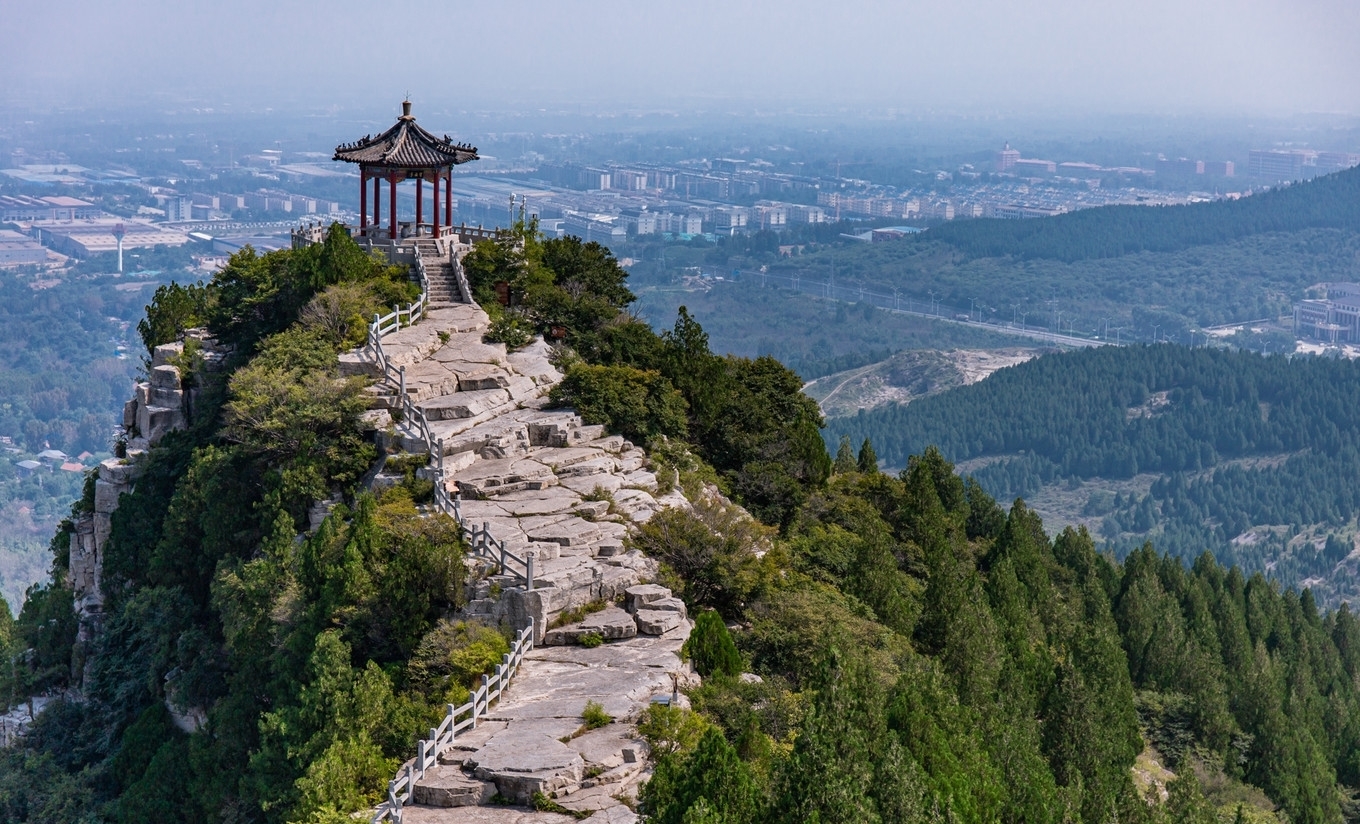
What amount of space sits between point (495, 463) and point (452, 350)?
7210 millimetres

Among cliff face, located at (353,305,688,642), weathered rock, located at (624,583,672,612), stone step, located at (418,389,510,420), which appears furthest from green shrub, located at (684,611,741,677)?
stone step, located at (418,389,510,420)

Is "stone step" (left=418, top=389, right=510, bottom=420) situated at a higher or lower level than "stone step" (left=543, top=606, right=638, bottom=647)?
higher

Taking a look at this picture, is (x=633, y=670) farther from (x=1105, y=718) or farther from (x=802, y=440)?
(x=802, y=440)

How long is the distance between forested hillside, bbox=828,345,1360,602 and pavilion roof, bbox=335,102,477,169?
90.0 meters

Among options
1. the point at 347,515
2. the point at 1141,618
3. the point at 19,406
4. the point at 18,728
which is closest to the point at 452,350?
the point at 347,515

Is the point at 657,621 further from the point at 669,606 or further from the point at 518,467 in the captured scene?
the point at 518,467

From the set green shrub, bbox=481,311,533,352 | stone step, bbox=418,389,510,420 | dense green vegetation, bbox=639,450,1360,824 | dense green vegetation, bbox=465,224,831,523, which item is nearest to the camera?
dense green vegetation, bbox=639,450,1360,824

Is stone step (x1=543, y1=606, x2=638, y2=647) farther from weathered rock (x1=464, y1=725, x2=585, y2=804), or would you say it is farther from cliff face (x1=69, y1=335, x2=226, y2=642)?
cliff face (x1=69, y1=335, x2=226, y2=642)

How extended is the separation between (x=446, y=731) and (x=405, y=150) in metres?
26.0

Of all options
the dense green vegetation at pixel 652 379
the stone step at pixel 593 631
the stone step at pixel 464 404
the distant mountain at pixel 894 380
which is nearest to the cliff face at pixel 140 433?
the dense green vegetation at pixel 652 379

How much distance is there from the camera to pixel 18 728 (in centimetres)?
4375

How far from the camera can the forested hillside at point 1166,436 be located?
5344 inches

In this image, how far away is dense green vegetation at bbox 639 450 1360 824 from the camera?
2573cm

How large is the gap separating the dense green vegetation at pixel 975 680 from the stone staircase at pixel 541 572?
3.64 feet
